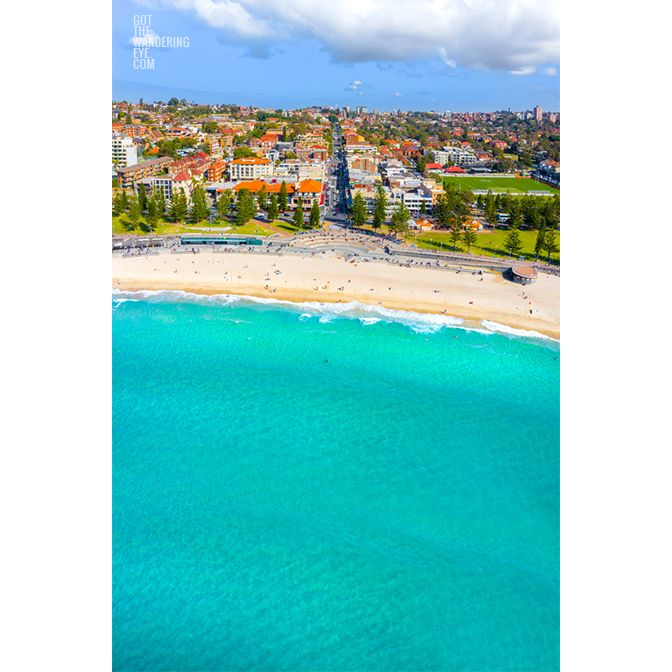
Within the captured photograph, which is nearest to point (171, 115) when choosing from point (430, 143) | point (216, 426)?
point (430, 143)

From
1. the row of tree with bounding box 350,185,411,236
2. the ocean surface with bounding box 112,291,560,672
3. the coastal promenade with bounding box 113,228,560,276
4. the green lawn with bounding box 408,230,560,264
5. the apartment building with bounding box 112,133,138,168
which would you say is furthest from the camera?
the apartment building with bounding box 112,133,138,168

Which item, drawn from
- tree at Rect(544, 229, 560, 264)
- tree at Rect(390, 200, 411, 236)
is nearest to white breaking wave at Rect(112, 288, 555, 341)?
tree at Rect(544, 229, 560, 264)

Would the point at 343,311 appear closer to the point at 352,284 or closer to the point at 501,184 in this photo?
the point at 352,284

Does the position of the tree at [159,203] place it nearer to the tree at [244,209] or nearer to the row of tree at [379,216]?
the tree at [244,209]

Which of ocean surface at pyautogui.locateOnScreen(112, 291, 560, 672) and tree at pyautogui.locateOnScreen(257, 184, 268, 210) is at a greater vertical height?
tree at pyautogui.locateOnScreen(257, 184, 268, 210)

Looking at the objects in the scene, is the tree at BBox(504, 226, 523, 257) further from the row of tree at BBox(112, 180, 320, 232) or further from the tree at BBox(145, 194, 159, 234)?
the tree at BBox(145, 194, 159, 234)

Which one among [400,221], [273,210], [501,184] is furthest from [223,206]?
[501,184]

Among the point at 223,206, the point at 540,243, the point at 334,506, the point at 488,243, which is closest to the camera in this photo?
the point at 334,506

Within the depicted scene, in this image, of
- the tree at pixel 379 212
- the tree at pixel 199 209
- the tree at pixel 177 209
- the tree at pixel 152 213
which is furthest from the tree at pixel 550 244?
the tree at pixel 152 213
